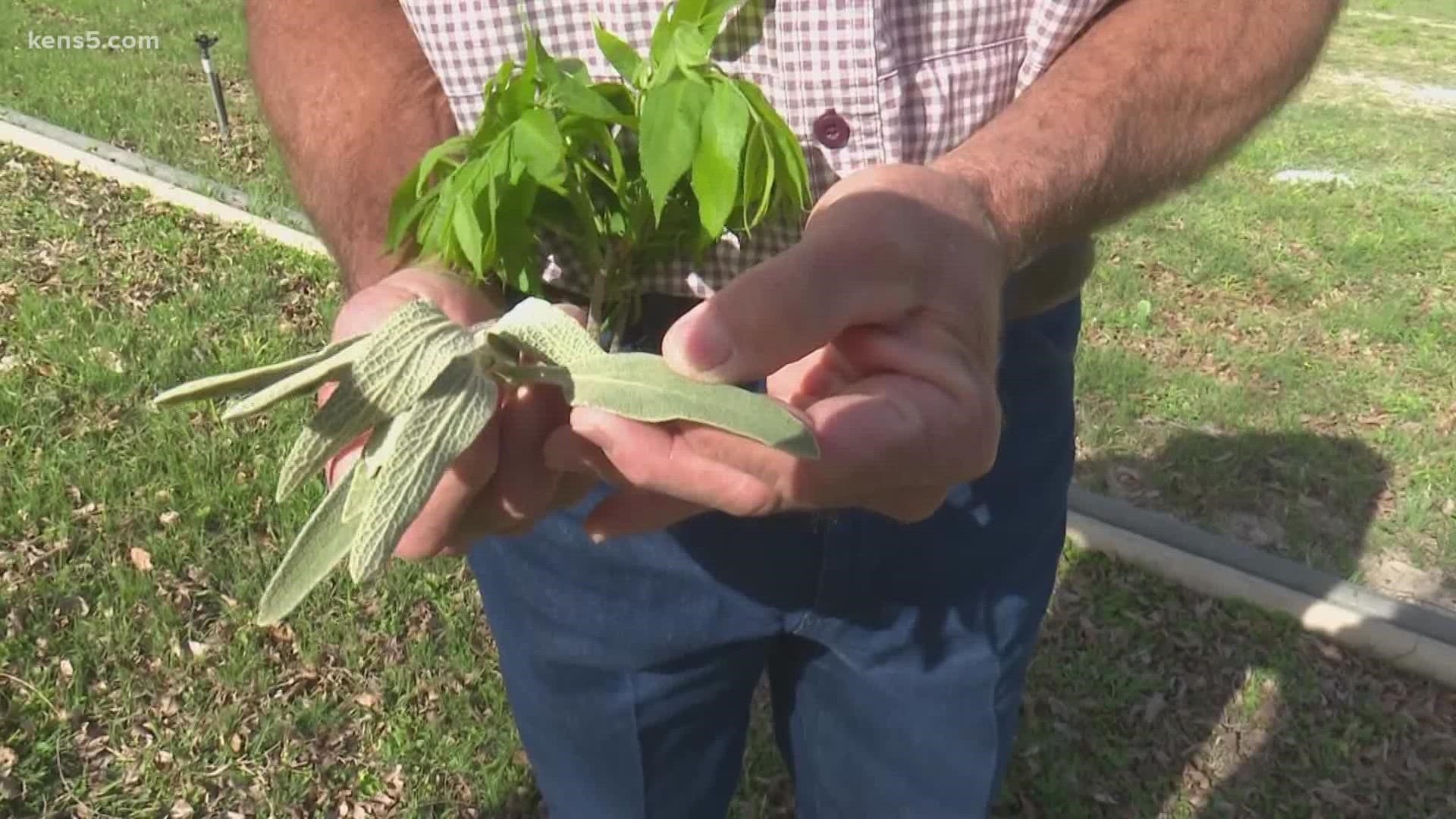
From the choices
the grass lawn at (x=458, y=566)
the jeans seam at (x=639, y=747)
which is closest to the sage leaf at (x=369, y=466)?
the jeans seam at (x=639, y=747)

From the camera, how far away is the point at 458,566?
3092 mm

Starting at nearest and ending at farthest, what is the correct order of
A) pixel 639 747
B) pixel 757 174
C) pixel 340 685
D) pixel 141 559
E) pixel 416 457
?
pixel 416 457, pixel 757 174, pixel 639 747, pixel 340 685, pixel 141 559

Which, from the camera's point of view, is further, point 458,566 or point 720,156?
point 458,566

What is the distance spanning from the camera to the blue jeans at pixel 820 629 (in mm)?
1445

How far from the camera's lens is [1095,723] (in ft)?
9.43

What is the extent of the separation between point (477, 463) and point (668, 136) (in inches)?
12.9

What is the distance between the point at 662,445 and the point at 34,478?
9.47 ft

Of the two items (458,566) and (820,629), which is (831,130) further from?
(458,566)

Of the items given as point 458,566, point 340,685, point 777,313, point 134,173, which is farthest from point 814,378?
point 134,173

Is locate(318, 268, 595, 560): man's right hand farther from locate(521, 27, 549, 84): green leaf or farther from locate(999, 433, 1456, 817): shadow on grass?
locate(999, 433, 1456, 817): shadow on grass

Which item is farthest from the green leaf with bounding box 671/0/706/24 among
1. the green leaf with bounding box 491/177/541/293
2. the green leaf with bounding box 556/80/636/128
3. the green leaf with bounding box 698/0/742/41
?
the green leaf with bounding box 491/177/541/293

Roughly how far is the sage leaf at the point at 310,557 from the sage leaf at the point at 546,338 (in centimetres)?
16

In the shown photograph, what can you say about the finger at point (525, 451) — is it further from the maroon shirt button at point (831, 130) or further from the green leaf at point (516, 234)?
the maroon shirt button at point (831, 130)

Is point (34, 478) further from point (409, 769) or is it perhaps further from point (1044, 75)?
point (1044, 75)
